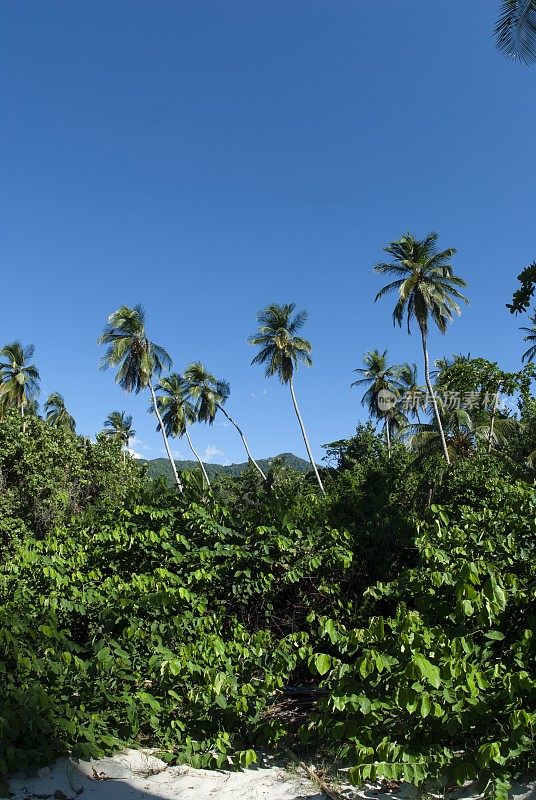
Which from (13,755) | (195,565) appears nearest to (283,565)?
(195,565)

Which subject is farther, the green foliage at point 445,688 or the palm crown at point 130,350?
the palm crown at point 130,350

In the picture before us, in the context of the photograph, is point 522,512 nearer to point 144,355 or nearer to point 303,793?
point 303,793

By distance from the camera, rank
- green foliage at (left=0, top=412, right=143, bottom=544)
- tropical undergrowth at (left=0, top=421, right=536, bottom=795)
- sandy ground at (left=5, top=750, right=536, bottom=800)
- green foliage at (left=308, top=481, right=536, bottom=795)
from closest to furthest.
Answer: green foliage at (left=308, top=481, right=536, bottom=795), tropical undergrowth at (left=0, top=421, right=536, bottom=795), sandy ground at (left=5, top=750, right=536, bottom=800), green foliage at (left=0, top=412, right=143, bottom=544)

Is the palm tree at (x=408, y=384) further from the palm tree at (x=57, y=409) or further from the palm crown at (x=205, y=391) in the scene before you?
the palm tree at (x=57, y=409)

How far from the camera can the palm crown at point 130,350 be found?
29703 mm

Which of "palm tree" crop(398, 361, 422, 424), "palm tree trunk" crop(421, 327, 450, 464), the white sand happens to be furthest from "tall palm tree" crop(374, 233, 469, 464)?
the white sand

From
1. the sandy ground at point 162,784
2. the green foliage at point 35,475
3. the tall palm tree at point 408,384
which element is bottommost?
the sandy ground at point 162,784

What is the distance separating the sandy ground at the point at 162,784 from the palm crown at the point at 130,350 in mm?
26923

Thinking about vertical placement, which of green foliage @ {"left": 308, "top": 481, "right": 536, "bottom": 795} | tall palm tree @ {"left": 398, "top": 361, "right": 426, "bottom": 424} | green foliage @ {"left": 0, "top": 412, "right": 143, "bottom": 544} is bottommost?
green foliage @ {"left": 308, "top": 481, "right": 536, "bottom": 795}

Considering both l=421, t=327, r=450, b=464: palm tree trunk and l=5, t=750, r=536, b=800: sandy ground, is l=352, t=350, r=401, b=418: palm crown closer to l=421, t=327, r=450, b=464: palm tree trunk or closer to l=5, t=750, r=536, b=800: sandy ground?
l=421, t=327, r=450, b=464: palm tree trunk

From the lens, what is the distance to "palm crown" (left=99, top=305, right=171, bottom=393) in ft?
97.5

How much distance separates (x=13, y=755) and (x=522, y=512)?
4127 millimetres

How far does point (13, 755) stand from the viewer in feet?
11.1

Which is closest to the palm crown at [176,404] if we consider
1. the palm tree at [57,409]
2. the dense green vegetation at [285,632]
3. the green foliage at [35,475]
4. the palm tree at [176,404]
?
the palm tree at [176,404]
